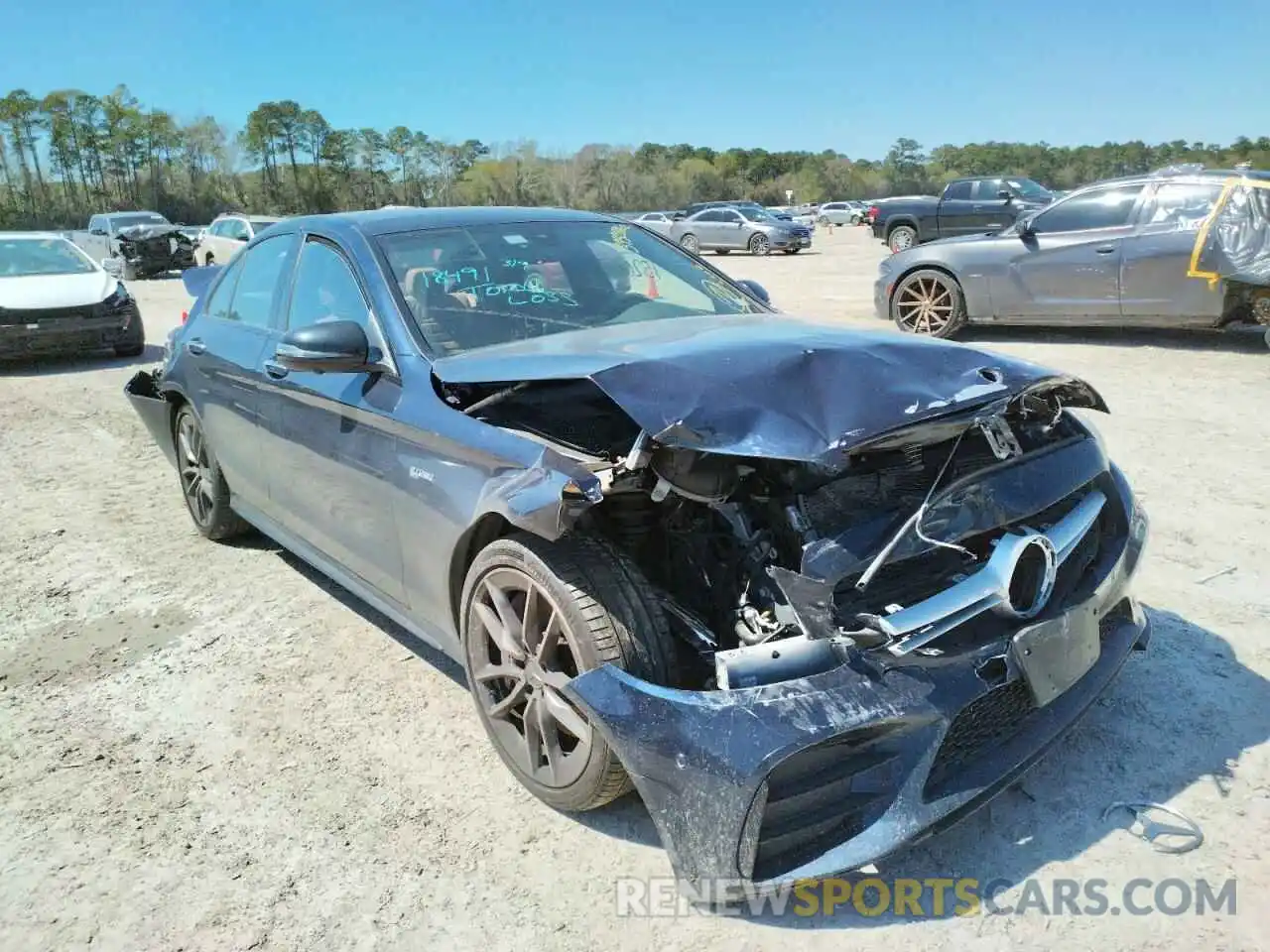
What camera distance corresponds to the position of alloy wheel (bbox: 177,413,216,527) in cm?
488

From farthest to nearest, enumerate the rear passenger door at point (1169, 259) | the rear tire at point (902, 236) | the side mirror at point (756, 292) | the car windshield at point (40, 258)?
the rear tire at point (902, 236) → the car windshield at point (40, 258) → the rear passenger door at point (1169, 259) → the side mirror at point (756, 292)

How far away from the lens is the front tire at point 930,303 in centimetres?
1014

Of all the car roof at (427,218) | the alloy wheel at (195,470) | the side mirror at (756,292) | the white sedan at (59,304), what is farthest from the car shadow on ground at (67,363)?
the side mirror at (756,292)

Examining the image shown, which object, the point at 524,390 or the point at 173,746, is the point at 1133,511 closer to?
the point at 524,390

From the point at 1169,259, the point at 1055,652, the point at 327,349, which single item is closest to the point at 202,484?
the point at 327,349

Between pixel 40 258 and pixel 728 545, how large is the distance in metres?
12.2

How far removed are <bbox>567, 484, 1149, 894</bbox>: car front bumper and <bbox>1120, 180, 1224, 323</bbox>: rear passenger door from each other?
798cm

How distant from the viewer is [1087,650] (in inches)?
98.7

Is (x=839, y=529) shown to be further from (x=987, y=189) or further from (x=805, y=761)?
(x=987, y=189)

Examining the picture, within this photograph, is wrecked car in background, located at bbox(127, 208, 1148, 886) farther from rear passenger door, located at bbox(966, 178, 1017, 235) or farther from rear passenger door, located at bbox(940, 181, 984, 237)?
rear passenger door, located at bbox(940, 181, 984, 237)

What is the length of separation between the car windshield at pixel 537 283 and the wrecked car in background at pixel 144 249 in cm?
2212

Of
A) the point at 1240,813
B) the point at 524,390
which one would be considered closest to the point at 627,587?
the point at 524,390

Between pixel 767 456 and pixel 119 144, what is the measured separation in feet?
301

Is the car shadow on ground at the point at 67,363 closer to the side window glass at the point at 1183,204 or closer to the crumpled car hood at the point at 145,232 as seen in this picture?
the side window glass at the point at 1183,204
